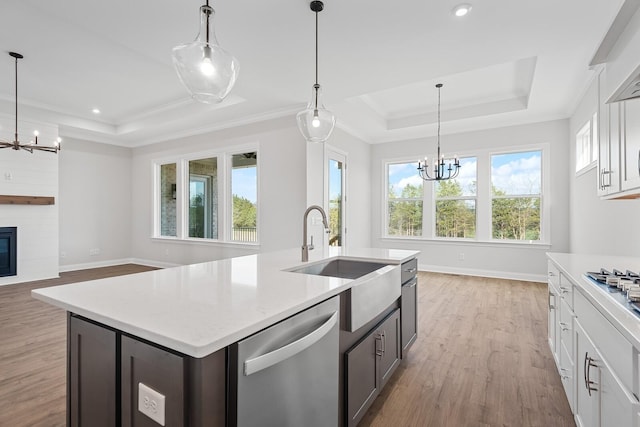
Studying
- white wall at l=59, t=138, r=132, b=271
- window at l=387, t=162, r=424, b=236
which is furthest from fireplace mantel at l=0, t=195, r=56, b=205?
window at l=387, t=162, r=424, b=236

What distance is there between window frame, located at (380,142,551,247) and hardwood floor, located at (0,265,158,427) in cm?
552

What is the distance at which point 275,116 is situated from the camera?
5000 millimetres

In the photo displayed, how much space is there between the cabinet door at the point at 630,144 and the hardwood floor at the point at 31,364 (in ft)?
10.8

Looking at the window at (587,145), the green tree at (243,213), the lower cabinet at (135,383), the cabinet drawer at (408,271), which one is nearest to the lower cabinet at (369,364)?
the cabinet drawer at (408,271)

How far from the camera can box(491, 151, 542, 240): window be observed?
5.40 m

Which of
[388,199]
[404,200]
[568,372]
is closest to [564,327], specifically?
[568,372]

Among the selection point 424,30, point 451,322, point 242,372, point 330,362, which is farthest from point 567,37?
point 242,372

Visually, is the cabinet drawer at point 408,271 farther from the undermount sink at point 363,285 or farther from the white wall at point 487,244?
the white wall at point 487,244

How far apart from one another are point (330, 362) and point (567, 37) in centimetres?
340

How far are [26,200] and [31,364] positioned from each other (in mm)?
4132

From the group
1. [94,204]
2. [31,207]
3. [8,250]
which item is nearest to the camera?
[8,250]

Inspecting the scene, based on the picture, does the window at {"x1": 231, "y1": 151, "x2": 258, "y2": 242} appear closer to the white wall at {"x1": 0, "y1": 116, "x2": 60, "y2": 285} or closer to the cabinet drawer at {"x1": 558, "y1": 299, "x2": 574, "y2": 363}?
the white wall at {"x1": 0, "y1": 116, "x2": 60, "y2": 285}

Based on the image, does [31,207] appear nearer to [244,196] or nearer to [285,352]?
[244,196]

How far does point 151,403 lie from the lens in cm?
92
